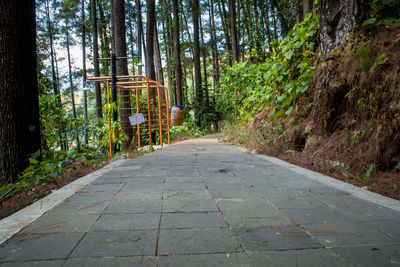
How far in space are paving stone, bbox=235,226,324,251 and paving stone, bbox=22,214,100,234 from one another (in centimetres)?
98

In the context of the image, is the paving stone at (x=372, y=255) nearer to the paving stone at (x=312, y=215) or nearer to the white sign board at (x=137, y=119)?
the paving stone at (x=312, y=215)

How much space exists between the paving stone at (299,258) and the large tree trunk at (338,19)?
3.60 m

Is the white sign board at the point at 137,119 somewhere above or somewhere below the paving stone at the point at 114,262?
above

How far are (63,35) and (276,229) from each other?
96.3ft

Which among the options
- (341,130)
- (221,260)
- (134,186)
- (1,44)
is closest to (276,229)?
(221,260)

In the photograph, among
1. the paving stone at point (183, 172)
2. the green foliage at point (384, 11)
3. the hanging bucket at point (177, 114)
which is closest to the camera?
the paving stone at point (183, 172)

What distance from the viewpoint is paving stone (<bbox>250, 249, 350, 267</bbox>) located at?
117cm

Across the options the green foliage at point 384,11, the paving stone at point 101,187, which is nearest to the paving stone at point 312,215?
the paving stone at point 101,187

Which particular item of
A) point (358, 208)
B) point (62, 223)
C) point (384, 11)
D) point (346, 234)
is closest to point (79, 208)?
point (62, 223)

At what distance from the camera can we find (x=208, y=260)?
121cm

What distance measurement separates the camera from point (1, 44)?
3.63 meters

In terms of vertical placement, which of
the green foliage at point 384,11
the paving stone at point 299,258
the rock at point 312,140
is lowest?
Result: the paving stone at point 299,258

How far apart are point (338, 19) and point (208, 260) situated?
4.09 metres

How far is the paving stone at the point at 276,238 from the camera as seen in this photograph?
1.33 metres
